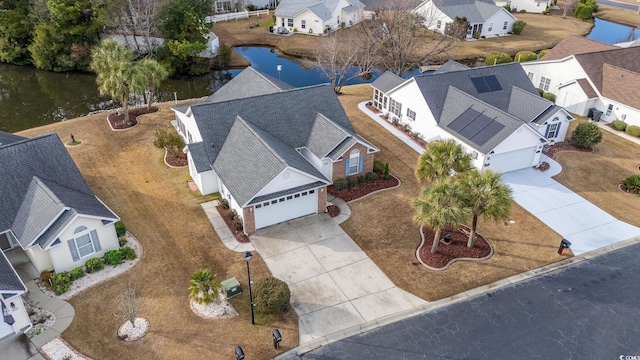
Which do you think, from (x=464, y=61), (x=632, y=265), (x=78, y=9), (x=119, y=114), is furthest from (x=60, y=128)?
(x=464, y=61)

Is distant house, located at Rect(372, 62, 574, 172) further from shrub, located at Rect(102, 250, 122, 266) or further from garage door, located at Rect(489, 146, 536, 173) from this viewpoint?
shrub, located at Rect(102, 250, 122, 266)

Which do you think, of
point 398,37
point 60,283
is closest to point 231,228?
point 60,283

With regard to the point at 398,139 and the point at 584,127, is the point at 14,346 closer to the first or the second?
the point at 398,139

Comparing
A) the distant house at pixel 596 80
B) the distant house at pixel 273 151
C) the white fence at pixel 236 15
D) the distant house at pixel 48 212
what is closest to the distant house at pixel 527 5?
the distant house at pixel 596 80

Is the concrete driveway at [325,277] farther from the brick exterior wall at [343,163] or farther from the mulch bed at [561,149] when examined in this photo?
the mulch bed at [561,149]

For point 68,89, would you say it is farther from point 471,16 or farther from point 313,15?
point 471,16

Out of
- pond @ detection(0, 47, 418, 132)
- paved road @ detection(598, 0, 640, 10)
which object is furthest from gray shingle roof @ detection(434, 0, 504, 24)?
paved road @ detection(598, 0, 640, 10)
